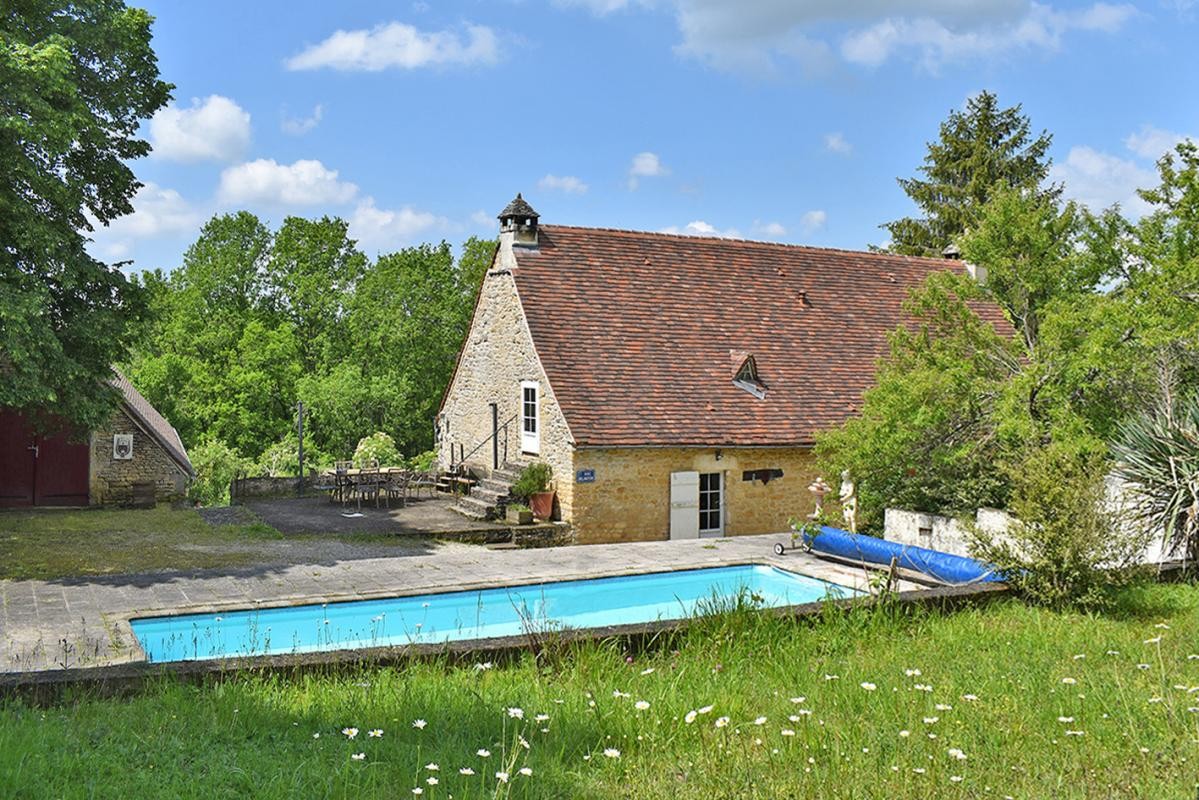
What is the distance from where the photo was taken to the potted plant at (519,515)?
20.7 meters

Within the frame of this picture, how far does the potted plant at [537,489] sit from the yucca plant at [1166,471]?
11.5 meters

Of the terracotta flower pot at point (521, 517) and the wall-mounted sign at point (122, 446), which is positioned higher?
the wall-mounted sign at point (122, 446)

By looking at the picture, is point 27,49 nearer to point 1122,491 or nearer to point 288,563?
point 288,563

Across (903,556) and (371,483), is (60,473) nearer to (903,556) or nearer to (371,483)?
(371,483)

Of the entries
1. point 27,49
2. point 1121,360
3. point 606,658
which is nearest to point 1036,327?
point 1121,360

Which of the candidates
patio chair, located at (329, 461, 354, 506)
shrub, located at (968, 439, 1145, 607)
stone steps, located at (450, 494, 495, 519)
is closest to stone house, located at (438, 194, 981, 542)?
stone steps, located at (450, 494, 495, 519)

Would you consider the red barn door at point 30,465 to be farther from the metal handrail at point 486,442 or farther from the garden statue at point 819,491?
the garden statue at point 819,491

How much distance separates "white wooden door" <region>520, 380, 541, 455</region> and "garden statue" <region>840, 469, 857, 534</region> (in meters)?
7.04

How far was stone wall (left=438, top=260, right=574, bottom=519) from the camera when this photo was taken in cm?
2130

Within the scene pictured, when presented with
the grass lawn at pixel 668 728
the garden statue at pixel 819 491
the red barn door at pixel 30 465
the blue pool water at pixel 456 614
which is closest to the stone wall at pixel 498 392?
the garden statue at pixel 819 491

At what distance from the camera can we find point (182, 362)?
42250mm

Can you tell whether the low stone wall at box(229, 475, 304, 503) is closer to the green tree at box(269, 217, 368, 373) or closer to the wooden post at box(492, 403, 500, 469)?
the wooden post at box(492, 403, 500, 469)

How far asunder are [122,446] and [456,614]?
1533cm

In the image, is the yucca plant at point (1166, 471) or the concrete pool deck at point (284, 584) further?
the yucca plant at point (1166, 471)
